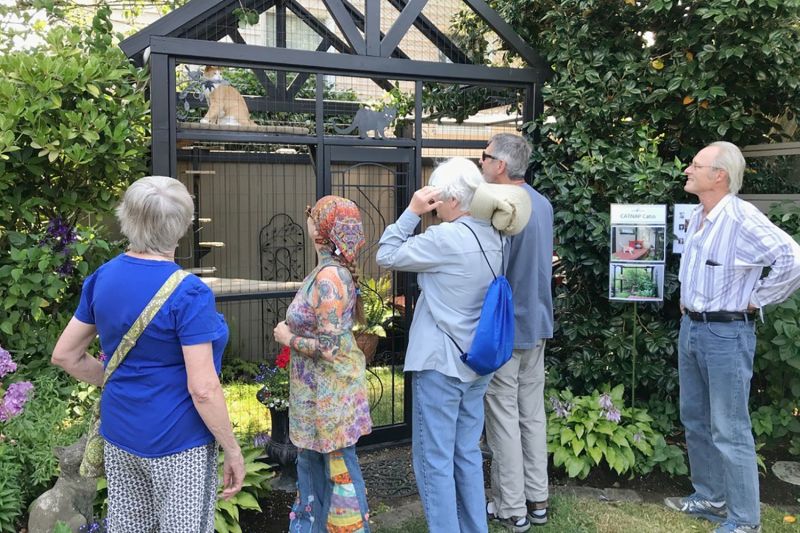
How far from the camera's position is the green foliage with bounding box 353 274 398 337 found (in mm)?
4707

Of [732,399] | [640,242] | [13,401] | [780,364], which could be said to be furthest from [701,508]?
[13,401]

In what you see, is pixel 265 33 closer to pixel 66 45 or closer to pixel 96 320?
pixel 66 45

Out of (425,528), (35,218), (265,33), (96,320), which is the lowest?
(425,528)

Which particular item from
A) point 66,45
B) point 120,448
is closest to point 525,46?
point 66,45

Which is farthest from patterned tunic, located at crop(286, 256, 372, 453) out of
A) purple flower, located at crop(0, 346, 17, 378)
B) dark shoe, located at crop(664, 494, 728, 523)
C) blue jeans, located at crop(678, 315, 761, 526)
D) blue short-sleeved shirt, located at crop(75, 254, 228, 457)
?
dark shoe, located at crop(664, 494, 728, 523)

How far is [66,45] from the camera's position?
3.98 metres

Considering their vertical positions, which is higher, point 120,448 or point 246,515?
point 120,448

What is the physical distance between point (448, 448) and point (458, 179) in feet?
3.74

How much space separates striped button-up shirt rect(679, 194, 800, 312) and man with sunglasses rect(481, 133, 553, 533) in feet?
2.54

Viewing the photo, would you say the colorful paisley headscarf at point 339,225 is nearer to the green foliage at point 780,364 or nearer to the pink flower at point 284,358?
the pink flower at point 284,358

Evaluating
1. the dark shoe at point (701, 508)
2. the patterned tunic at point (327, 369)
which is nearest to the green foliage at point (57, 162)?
the patterned tunic at point (327, 369)

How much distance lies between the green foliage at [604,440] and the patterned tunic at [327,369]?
1.74m

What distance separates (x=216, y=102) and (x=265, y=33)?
129 cm

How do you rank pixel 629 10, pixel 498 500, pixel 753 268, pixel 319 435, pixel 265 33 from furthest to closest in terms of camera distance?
1. pixel 265 33
2. pixel 629 10
3. pixel 498 500
4. pixel 753 268
5. pixel 319 435
